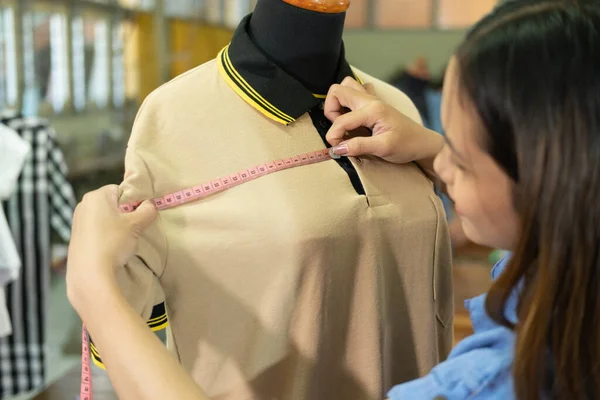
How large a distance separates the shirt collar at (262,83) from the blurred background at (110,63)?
140cm

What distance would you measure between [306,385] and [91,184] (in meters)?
2.81

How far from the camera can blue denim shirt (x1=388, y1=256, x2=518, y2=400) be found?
63cm

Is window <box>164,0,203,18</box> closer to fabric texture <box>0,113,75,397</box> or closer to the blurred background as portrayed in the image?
the blurred background

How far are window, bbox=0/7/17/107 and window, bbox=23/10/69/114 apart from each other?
0.08 metres

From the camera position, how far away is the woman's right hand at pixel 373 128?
917 millimetres

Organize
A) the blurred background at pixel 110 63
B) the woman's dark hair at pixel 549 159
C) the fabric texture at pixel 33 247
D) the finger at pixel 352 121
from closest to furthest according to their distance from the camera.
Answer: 1. the woman's dark hair at pixel 549 159
2. the finger at pixel 352 121
3. the fabric texture at pixel 33 247
4. the blurred background at pixel 110 63

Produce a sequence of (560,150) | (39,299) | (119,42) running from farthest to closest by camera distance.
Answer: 1. (119,42)
2. (39,299)
3. (560,150)

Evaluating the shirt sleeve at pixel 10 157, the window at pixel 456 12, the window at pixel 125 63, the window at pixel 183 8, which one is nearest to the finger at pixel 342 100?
the shirt sleeve at pixel 10 157

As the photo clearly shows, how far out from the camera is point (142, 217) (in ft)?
2.56

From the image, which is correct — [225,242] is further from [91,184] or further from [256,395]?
[91,184]

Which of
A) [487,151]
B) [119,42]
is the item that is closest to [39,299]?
[487,151]

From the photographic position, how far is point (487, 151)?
61 cm

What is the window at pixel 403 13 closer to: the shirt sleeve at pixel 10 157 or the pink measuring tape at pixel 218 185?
the shirt sleeve at pixel 10 157

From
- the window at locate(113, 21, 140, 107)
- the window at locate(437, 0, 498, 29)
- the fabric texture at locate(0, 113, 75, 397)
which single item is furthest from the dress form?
the window at locate(437, 0, 498, 29)
